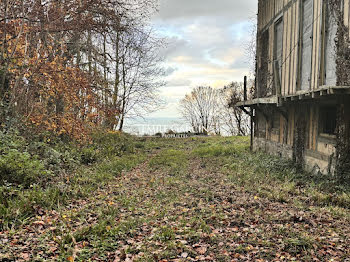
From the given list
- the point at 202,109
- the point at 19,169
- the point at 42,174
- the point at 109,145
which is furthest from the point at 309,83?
the point at 202,109

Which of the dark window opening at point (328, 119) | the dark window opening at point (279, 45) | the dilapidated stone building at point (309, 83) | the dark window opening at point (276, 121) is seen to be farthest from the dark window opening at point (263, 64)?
the dark window opening at point (328, 119)

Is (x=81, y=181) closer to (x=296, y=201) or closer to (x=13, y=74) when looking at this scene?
(x=13, y=74)

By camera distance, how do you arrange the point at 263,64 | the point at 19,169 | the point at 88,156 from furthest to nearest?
the point at 263,64 → the point at 88,156 → the point at 19,169

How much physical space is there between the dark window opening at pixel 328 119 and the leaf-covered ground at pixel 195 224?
4.48 feet

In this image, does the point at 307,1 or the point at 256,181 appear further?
the point at 307,1

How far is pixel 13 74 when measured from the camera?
317 inches

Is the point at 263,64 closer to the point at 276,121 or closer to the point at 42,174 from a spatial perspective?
the point at 276,121

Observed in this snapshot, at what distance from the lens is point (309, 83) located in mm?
8062

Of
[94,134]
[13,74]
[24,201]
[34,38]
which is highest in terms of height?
[34,38]

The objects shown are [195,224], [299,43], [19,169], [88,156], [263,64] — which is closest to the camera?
[195,224]

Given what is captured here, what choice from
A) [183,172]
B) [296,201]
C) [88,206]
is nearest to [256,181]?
[296,201]

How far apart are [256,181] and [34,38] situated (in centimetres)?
767

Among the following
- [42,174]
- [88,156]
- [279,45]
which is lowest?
[42,174]

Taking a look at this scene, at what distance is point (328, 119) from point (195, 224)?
203 inches
